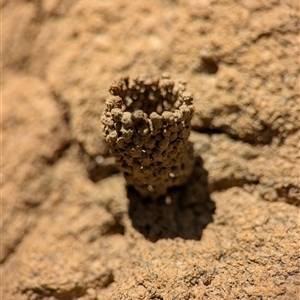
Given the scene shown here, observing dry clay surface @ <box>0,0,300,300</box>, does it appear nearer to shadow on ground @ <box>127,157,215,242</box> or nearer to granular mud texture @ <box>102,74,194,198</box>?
shadow on ground @ <box>127,157,215,242</box>

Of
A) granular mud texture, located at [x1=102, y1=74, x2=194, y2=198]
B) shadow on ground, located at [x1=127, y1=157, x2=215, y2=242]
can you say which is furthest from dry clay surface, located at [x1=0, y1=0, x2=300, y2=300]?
granular mud texture, located at [x1=102, y1=74, x2=194, y2=198]

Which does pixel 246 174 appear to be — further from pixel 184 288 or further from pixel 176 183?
pixel 184 288

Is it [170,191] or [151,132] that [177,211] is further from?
[151,132]

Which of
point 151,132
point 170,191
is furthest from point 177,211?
point 151,132

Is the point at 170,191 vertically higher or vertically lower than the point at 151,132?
lower

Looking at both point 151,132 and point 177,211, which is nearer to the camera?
point 151,132

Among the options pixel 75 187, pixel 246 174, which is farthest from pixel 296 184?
pixel 75 187
